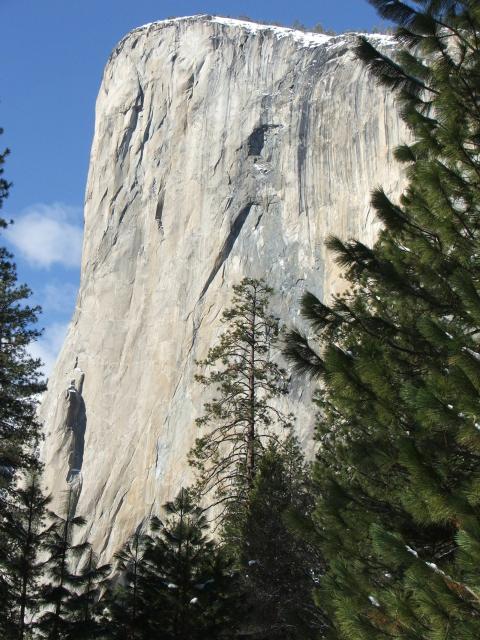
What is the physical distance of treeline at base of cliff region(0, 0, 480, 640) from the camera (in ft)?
20.6

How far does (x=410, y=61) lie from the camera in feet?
30.6

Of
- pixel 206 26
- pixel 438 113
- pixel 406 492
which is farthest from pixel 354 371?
pixel 206 26

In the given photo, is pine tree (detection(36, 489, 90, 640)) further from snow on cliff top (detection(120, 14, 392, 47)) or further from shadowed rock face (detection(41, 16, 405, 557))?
snow on cliff top (detection(120, 14, 392, 47))

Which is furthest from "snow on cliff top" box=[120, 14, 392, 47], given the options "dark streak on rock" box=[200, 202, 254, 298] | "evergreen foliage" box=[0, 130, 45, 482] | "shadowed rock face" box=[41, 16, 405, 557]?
"evergreen foliage" box=[0, 130, 45, 482]

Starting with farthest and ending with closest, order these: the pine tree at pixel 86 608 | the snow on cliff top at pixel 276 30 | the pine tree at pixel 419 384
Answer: the snow on cliff top at pixel 276 30 < the pine tree at pixel 86 608 < the pine tree at pixel 419 384

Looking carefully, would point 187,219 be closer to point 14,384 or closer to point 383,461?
point 14,384

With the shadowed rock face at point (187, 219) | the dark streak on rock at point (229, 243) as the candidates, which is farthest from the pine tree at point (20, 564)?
the dark streak on rock at point (229, 243)

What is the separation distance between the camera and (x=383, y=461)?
7.85m

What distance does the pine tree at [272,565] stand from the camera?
13.3 meters

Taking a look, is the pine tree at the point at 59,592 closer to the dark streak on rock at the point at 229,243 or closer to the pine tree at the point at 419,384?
the pine tree at the point at 419,384

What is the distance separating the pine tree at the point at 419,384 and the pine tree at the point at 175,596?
395 centimetres

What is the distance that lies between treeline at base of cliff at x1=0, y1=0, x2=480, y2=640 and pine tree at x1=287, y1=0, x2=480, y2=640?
2 cm

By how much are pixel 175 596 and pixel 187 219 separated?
4226 cm

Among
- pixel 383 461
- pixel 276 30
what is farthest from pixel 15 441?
pixel 276 30
